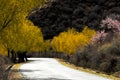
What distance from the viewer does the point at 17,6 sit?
28.0 metres

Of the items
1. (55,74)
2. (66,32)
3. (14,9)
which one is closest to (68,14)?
(66,32)

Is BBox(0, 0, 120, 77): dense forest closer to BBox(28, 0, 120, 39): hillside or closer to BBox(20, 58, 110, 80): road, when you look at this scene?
BBox(28, 0, 120, 39): hillside

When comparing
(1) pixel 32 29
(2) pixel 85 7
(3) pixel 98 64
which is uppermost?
(2) pixel 85 7

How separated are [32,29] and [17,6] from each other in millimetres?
46603

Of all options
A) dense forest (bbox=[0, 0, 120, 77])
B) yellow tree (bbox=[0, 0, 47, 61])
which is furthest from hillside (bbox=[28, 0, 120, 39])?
yellow tree (bbox=[0, 0, 47, 61])

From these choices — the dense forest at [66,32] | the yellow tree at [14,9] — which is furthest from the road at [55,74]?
the yellow tree at [14,9]

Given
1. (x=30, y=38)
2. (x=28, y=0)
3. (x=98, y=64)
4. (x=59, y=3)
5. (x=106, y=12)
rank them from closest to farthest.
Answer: (x=28, y=0) < (x=98, y=64) < (x=30, y=38) < (x=106, y=12) < (x=59, y=3)

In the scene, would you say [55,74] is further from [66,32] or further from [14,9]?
[66,32]

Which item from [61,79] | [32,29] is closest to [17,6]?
[61,79]

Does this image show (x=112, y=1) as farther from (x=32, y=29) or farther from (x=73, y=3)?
(x=32, y=29)

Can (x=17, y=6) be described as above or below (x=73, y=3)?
below

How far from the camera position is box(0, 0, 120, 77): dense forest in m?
29.6

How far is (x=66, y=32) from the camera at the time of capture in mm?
108812

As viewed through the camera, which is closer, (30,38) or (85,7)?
(30,38)
